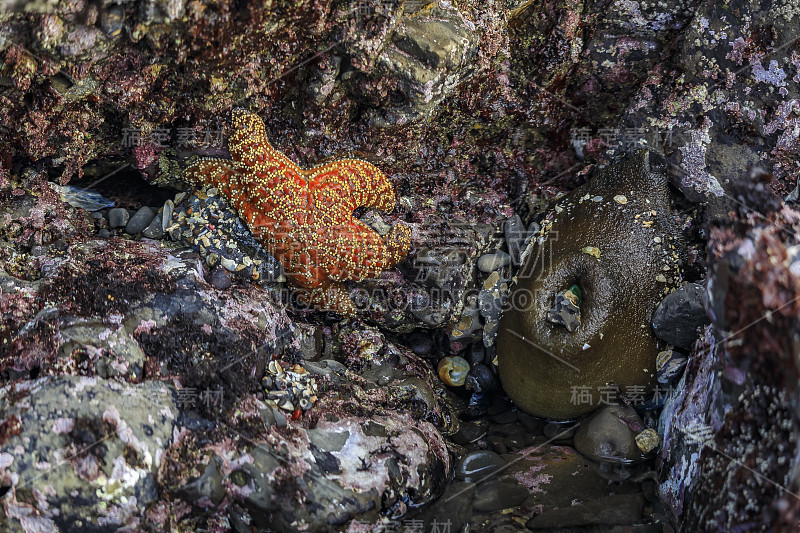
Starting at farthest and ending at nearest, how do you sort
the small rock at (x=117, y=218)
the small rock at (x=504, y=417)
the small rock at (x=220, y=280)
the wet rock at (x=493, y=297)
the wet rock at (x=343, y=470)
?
the wet rock at (x=493, y=297), the small rock at (x=504, y=417), the small rock at (x=117, y=218), the small rock at (x=220, y=280), the wet rock at (x=343, y=470)

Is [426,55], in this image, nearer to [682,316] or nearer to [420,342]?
[420,342]

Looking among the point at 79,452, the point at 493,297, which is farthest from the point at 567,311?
the point at 79,452

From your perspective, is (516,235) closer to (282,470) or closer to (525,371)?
(525,371)

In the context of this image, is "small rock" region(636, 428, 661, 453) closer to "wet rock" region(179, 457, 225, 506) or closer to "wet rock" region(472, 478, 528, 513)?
"wet rock" region(472, 478, 528, 513)

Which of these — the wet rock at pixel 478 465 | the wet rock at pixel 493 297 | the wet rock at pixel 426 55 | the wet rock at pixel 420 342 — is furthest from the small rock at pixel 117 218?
the wet rock at pixel 478 465

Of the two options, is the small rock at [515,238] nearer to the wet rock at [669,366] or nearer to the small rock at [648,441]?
the wet rock at [669,366]

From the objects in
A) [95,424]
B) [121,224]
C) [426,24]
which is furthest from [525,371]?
[121,224]
